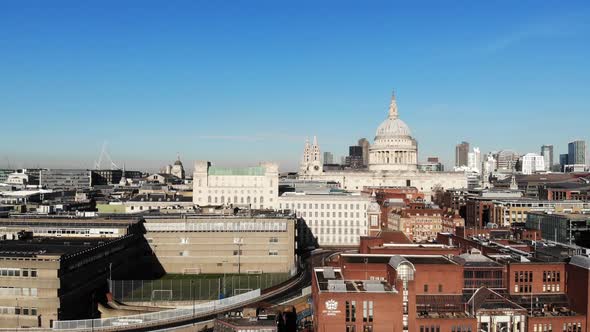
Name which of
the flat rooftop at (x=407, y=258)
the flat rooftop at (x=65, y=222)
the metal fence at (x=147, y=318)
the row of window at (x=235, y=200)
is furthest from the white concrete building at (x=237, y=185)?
the flat rooftop at (x=407, y=258)

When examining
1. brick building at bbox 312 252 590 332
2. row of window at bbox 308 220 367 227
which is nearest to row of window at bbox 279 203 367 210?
row of window at bbox 308 220 367 227

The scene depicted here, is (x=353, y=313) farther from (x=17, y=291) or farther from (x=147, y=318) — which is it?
(x=17, y=291)

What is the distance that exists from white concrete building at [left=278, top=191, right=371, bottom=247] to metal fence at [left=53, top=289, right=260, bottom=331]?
56.4 m

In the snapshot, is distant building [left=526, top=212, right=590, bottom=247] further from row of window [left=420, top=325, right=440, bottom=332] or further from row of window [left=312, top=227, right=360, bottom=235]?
row of window [left=420, top=325, right=440, bottom=332]

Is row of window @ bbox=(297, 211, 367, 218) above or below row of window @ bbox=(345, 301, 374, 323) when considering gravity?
above

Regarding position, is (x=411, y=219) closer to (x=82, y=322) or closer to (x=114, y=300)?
(x=114, y=300)

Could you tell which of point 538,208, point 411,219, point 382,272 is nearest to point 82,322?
point 382,272

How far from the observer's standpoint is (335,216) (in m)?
126

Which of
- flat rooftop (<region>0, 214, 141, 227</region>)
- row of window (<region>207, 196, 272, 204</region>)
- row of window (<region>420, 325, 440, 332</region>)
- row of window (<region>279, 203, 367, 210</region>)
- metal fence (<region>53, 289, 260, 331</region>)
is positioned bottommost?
metal fence (<region>53, 289, 260, 331</region>)

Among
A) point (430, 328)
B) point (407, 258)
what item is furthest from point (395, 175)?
point (430, 328)

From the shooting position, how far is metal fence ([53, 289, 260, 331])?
5934 cm

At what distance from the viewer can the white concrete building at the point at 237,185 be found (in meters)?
132

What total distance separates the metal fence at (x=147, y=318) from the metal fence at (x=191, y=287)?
9.93ft

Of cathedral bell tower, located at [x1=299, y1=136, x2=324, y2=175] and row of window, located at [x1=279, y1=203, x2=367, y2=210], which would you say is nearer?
row of window, located at [x1=279, y1=203, x2=367, y2=210]
